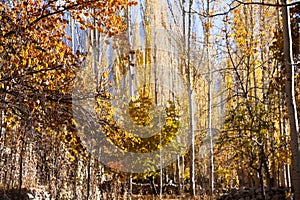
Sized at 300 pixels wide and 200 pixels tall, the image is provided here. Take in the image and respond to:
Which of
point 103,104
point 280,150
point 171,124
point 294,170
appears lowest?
point 294,170

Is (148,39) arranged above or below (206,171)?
above

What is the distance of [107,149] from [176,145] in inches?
152

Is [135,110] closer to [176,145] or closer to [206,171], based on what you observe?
[176,145]

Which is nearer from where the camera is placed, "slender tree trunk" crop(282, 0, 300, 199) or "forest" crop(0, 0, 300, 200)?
"forest" crop(0, 0, 300, 200)

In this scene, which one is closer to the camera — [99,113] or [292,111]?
[292,111]

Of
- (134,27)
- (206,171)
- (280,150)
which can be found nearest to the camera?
(280,150)

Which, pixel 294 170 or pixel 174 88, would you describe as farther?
pixel 174 88

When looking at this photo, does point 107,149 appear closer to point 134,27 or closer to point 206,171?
point 206,171

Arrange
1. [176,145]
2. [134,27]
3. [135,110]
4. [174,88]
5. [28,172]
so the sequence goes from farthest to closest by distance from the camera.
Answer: [174,88]
[134,27]
[176,145]
[135,110]
[28,172]

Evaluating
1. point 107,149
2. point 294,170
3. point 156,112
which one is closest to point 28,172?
point 107,149

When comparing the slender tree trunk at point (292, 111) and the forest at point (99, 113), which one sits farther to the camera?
the slender tree trunk at point (292, 111)

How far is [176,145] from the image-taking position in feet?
33.8

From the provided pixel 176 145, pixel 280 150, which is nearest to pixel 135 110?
pixel 176 145

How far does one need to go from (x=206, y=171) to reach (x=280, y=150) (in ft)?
23.3
